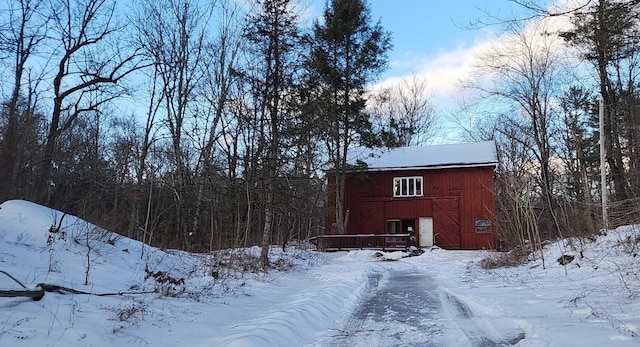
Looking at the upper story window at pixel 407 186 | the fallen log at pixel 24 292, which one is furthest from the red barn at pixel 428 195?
the fallen log at pixel 24 292

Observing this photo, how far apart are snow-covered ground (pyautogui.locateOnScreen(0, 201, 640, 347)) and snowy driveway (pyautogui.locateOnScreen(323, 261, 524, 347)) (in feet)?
0.14

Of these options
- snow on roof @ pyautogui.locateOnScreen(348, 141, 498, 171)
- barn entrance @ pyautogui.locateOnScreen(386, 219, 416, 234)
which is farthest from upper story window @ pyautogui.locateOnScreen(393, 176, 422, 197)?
barn entrance @ pyautogui.locateOnScreen(386, 219, 416, 234)

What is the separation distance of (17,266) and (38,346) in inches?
127

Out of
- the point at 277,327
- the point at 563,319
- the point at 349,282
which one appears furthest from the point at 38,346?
the point at 349,282

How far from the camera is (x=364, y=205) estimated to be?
3578cm

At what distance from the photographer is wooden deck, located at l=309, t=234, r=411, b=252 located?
29234 mm

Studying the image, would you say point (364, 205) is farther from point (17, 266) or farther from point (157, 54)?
point (17, 266)

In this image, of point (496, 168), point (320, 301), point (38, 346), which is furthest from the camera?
point (496, 168)

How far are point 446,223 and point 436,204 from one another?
1.52m

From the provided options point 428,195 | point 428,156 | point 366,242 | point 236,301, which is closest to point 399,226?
point 428,195

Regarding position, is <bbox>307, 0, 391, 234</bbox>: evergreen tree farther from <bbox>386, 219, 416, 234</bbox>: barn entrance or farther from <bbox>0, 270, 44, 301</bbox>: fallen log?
<bbox>0, 270, 44, 301</bbox>: fallen log

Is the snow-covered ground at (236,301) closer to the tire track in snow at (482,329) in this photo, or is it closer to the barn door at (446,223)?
the tire track in snow at (482,329)

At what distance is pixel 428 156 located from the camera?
35.8 m

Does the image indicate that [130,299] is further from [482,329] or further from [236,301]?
[482,329]
